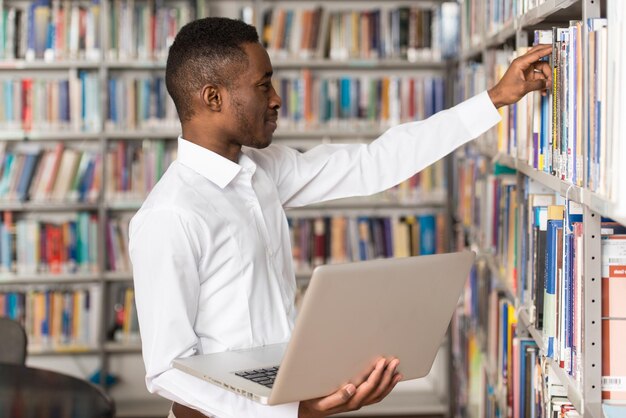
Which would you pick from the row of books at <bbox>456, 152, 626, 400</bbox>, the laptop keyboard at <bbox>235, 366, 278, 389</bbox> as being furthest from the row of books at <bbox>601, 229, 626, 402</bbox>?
the laptop keyboard at <bbox>235, 366, 278, 389</bbox>

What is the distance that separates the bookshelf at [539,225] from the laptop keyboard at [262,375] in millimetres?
524

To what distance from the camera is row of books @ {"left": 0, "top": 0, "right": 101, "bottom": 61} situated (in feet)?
14.2

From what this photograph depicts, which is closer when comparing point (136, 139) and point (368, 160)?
point (368, 160)

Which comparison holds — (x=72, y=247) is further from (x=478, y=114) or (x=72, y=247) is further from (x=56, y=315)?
(x=478, y=114)

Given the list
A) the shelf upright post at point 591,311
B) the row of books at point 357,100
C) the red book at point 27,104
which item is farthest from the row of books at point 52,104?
the shelf upright post at point 591,311

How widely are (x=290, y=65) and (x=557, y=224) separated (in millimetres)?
2815

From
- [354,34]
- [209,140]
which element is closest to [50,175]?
[354,34]

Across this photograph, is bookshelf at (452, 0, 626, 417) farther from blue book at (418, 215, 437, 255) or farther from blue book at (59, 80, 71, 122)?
blue book at (59, 80, 71, 122)

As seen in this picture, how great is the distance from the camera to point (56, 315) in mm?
4406

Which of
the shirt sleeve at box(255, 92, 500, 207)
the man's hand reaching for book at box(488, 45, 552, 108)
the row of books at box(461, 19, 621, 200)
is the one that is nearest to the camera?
the row of books at box(461, 19, 621, 200)

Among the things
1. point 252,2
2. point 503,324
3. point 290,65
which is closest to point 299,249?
point 290,65

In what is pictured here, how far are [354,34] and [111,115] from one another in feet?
4.24

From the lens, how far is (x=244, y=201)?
6.15 ft

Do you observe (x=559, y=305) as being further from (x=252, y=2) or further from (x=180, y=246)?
(x=252, y=2)
